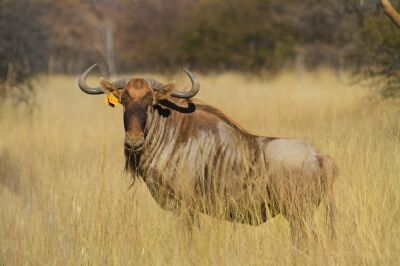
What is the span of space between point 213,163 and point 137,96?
69 centimetres

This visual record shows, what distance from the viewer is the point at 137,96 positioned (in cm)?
549

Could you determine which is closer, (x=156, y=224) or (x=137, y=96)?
(x=156, y=224)

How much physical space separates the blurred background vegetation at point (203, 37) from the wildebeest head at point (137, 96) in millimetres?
4220

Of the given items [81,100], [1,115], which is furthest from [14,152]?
[81,100]

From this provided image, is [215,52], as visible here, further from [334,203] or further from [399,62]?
[334,203]

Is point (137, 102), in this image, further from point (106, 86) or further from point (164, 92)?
point (106, 86)

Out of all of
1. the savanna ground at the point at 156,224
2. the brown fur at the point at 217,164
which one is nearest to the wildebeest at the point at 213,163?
the brown fur at the point at 217,164

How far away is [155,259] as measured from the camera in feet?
15.5

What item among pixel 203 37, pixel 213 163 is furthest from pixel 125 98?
pixel 203 37

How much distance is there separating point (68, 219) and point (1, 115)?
24.4 feet

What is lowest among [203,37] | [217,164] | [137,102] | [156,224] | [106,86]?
[156,224]

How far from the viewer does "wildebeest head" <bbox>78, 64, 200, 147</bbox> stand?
5352 millimetres

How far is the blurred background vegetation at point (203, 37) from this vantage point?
506 inches

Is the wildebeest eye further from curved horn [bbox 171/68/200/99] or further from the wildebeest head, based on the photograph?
curved horn [bbox 171/68/200/99]
